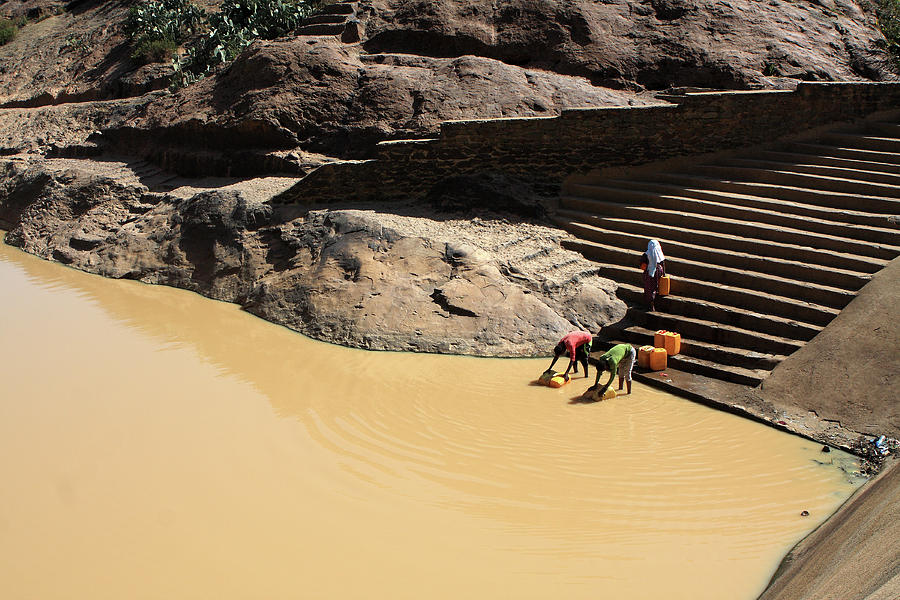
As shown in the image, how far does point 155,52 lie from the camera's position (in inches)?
689

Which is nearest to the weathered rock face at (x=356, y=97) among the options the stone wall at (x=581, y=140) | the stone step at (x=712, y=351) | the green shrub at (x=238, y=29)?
the stone wall at (x=581, y=140)

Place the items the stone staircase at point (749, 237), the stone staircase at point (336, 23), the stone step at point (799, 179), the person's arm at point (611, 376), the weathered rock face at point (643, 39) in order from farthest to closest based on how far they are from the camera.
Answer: the stone staircase at point (336, 23)
the weathered rock face at point (643, 39)
the stone step at point (799, 179)
the stone staircase at point (749, 237)
the person's arm at point (611, 376)

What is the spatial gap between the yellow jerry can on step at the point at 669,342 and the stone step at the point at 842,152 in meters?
4.13

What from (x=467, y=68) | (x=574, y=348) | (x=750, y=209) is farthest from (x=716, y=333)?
(x=467, y=68)

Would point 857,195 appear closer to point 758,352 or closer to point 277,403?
point 758,352

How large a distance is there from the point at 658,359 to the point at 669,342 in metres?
0.31

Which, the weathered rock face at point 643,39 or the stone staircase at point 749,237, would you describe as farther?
the weathered rock face at point 643,39

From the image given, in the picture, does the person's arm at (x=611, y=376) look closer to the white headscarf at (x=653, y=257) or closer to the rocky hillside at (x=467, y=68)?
the white headscarf at (x=653, y=257)

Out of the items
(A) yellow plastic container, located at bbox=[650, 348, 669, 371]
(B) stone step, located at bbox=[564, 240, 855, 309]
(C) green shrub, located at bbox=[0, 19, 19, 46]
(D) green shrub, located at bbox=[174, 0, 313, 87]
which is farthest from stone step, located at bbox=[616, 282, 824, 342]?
(C) green shrub, located at bbox=[0, 19, 19, 46]

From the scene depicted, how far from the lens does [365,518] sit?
5.42 m

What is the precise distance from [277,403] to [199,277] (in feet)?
14.5

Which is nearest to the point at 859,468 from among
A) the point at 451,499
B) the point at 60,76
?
the point at 451,499

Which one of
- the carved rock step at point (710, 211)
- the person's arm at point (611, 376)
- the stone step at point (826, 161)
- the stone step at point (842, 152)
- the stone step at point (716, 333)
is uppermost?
the stone step at point (842, 152)

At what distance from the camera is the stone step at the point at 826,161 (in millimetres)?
9941
